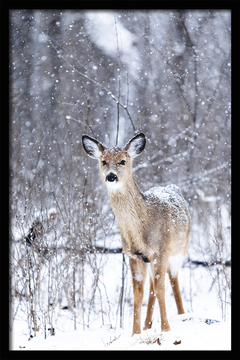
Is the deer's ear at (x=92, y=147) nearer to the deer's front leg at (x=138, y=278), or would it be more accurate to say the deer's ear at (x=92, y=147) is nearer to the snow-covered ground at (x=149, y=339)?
the deer's front leg at (x=138, y=278)

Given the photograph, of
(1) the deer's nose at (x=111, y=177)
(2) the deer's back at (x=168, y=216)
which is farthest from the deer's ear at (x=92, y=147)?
(2) the deer's back at (x=168, y=216)

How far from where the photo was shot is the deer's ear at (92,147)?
475cm

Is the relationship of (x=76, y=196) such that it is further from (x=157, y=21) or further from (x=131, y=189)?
(x=157, y=21)

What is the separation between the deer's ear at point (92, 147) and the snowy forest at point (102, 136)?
2.41ft

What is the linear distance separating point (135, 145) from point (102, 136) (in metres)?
3.43

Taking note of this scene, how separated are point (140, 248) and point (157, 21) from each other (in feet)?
14.5

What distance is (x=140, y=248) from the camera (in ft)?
15.3

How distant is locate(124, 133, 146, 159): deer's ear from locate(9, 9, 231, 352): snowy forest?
37.5 inches

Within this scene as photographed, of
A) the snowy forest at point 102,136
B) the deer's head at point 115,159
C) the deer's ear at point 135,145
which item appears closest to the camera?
the deer's head at point 115,159

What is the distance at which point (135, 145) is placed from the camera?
4.77 meters

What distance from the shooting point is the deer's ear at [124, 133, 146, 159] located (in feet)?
15.4

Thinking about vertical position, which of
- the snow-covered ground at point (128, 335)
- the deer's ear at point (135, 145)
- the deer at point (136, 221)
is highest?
the deer's ear at point (135, 145)

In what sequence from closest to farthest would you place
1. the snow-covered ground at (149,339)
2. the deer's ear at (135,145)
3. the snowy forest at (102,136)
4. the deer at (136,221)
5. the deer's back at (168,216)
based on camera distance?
the snow-covered ground at (149,339) < the deer at (136,221) < the deer's ear at (135,145) < the deer's back at (168,216) < the snowy forest at (102,136)
